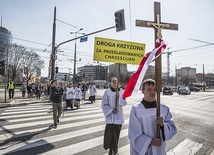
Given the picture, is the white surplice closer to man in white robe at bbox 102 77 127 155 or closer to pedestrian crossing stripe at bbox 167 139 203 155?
man in white robe at bbox 102 77 127 155

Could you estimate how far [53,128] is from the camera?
24.4 ft

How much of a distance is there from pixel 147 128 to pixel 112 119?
197cm

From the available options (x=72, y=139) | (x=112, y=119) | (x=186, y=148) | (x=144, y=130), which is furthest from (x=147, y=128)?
(x=72, y=139)

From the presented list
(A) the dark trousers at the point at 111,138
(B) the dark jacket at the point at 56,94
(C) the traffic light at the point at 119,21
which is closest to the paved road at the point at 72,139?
(A) the dark trousers at the point at 111,138

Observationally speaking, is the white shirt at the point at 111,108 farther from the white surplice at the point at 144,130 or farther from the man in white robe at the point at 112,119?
the white surplice at the point at 144,130

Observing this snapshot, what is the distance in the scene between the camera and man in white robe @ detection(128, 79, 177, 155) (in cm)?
267

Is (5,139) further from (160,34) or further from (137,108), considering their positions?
(160,34)

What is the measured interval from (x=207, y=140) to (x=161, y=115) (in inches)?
180

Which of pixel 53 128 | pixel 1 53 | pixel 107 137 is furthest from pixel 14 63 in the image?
pixel 107 137

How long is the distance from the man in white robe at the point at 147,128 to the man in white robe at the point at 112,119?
5.91 feet

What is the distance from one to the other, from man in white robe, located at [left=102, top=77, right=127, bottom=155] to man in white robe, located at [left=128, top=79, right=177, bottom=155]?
5.91 feet

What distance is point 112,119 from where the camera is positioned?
4.64 m

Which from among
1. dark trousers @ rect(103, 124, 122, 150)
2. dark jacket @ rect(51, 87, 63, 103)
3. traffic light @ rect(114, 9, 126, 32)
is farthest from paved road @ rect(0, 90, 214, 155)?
traffic light @ rect(114, 9, 126, 32)

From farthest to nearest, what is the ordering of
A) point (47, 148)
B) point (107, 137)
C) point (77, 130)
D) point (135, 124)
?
point (77, 130) → point (47, 148) → point (107, 137) → point (135, 124)
